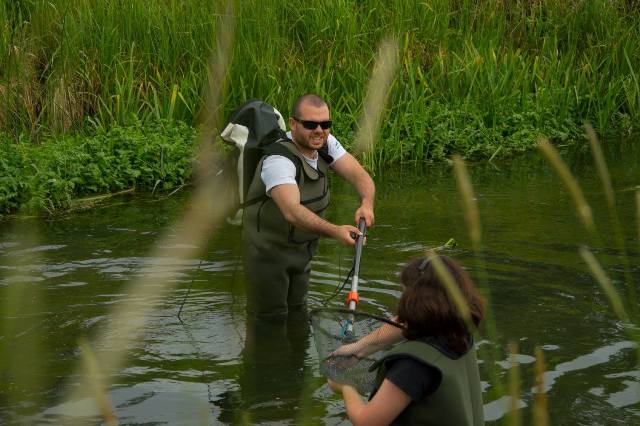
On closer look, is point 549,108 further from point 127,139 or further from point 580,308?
point 580,308

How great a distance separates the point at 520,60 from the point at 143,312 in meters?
10.00

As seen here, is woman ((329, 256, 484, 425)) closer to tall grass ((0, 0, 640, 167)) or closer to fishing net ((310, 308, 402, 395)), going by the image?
fishing net ((310, 308, 402, 395))

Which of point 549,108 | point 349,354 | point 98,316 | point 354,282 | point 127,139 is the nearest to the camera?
point 349,354

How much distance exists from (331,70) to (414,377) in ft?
26.6

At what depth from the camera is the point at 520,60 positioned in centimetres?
1274

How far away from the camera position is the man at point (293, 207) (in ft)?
20.8

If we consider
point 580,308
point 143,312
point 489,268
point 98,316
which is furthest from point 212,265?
point 143,312

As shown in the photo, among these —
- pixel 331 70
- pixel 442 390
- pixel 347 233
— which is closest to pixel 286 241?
pixel 347 233

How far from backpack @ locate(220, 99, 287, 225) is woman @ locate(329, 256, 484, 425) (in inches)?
120

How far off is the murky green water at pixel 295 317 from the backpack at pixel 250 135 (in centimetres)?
93

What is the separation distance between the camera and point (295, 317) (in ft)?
23.3

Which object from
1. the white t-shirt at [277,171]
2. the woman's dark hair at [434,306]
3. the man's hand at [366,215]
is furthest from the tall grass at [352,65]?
the woman's dark hair at [434,306]

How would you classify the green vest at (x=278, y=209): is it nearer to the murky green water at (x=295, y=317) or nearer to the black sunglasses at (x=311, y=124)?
the black sunglasses at (x=311, y=124)

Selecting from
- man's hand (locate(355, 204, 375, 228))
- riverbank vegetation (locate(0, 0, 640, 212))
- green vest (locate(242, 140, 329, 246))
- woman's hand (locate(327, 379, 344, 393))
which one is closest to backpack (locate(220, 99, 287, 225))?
green vest (locate(242, 140, 329, 246))
